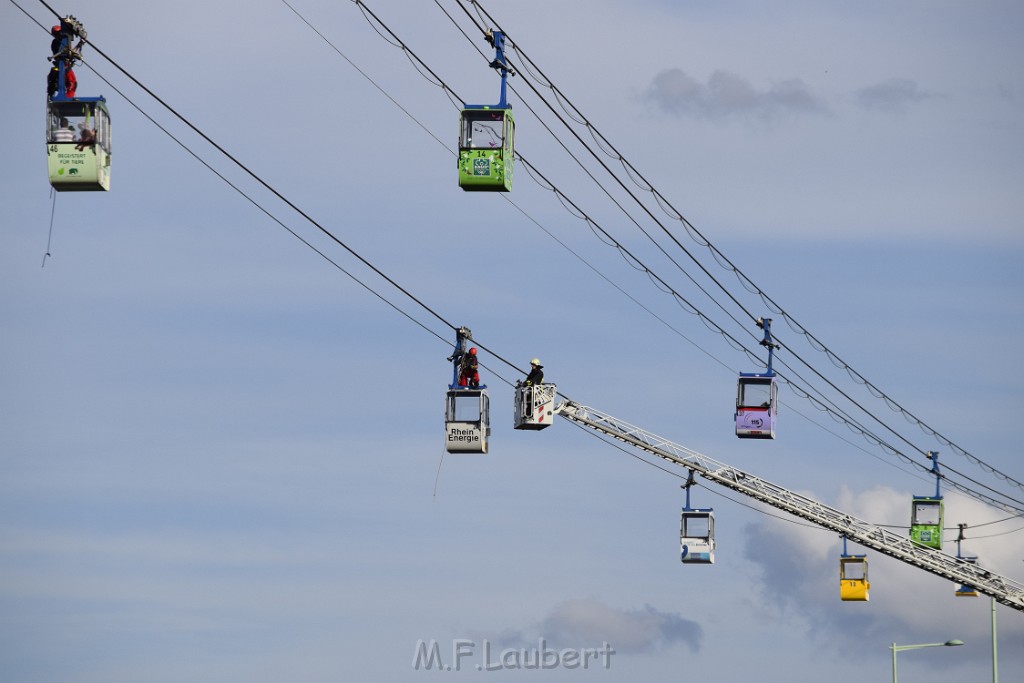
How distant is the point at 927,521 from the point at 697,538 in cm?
2556

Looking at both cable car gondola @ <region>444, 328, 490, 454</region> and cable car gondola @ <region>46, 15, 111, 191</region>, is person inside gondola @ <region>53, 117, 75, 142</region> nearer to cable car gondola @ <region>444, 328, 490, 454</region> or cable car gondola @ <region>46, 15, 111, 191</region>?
cable car gondola @ <region>46, 15, 111, 191</region>

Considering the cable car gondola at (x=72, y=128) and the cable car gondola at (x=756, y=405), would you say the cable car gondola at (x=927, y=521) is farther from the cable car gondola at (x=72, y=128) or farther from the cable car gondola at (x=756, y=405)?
the cable car gondola at (x=72, y=128)

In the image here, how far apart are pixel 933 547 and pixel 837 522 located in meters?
9.49

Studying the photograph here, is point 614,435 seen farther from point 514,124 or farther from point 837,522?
point 514,124

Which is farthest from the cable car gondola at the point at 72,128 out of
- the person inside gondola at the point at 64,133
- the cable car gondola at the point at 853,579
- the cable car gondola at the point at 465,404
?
the cable car gondola at the point at 853,579

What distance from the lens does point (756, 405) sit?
226 ft

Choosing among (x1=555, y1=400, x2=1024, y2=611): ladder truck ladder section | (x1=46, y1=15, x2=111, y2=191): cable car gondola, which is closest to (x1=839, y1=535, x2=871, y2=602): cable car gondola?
(x1=555, y1=400, x2=1024, y2=611): ladder truck ladder section

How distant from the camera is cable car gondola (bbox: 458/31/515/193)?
49.9m

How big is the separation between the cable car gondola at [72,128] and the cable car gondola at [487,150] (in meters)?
10.8

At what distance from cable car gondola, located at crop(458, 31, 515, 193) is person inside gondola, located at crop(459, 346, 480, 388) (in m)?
7.33

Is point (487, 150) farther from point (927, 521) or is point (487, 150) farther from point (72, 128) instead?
point (927, 521)

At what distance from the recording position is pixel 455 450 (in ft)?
183

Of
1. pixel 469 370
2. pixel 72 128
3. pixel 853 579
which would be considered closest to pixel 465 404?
pixel 469 370

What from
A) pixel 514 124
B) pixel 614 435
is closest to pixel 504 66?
pixel 514 124
